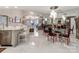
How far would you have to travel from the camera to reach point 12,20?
2.58m

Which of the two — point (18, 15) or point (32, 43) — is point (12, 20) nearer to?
point (18, 15)

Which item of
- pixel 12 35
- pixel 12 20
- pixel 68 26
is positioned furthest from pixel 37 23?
pixel 12 35

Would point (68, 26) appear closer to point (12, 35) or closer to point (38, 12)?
point (38, 12)

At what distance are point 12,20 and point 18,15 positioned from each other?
0.61ft
